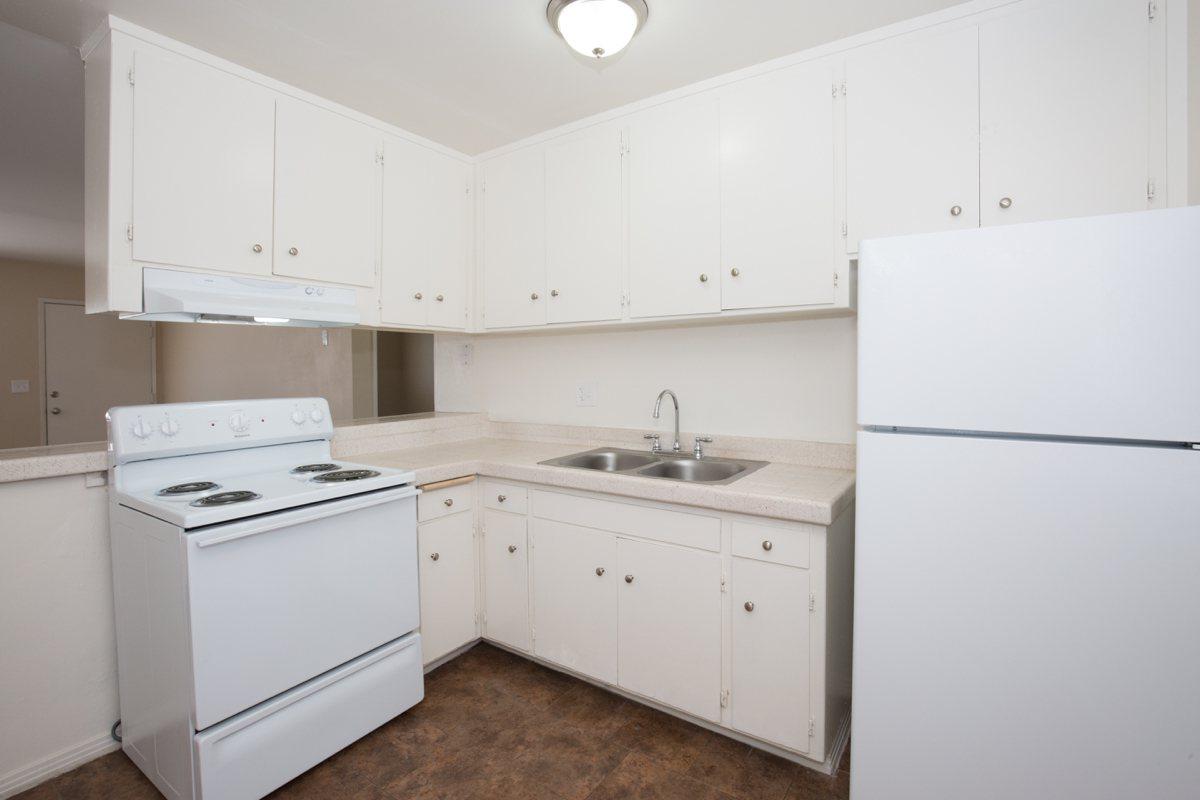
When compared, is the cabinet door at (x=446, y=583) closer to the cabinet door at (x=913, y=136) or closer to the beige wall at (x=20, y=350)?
the cabinet door at (x=913, y=136)

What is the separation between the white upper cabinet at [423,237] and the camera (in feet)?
8.30

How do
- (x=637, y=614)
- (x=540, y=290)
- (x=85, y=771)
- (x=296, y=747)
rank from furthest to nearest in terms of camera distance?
(x=540, y=290)
(x=637, y=614)
(x=85, y=771)
(x=296, y=747)

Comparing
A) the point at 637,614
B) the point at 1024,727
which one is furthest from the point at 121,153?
the point at 1024,727

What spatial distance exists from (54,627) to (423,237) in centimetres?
203

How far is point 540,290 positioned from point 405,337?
1625 mm

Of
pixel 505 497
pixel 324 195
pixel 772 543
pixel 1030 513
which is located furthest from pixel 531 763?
pixel 324 195

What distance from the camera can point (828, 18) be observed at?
174 centimetres

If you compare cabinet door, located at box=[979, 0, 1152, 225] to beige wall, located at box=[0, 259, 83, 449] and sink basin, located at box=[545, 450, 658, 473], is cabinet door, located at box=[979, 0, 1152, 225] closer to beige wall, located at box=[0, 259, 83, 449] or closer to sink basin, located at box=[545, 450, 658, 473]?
sink basin, located at box=[545, 450, 658, 473]

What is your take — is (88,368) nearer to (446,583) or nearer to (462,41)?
(446,583)

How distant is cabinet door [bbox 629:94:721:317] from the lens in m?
2.12

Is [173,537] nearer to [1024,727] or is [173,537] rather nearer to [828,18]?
[1024,727]

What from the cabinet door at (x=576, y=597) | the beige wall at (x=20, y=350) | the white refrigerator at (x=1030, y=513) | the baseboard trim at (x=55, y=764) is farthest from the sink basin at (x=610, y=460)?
the beige wall at (x=20, y=350)

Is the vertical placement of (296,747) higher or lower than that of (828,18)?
lower

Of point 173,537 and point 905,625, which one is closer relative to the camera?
point 905,625
